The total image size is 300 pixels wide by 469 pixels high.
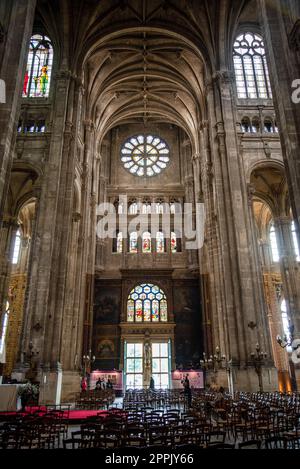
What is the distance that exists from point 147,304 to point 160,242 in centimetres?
648

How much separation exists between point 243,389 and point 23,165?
18.5m

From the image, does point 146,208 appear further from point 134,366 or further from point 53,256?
point 53,256

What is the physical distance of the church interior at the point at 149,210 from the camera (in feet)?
44.9

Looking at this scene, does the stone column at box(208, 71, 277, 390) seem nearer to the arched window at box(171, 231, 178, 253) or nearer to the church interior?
the church interior

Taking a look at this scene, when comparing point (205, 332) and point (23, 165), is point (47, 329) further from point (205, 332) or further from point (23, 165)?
point (205, 332)

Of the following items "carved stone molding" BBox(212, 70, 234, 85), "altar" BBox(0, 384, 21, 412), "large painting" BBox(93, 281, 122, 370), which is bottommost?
"altar" BBox(0, 384, 21, 412)

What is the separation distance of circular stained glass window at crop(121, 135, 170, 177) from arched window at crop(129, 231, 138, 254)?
6.99m

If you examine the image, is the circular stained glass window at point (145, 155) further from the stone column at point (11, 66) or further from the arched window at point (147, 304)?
the stone column at point (11, 66)

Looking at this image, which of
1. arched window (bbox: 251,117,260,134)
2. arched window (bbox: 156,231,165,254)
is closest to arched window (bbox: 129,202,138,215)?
arched window (bbox: 156,231,165,254)

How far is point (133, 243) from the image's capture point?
36312 mm

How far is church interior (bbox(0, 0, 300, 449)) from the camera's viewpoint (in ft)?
44.9

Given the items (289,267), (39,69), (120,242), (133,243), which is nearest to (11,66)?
(39,69)

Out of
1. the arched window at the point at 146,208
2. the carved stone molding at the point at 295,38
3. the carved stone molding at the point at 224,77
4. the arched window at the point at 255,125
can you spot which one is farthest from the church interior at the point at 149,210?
the arched window at the point at 146,208

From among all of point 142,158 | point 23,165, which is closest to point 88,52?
point 23,165
